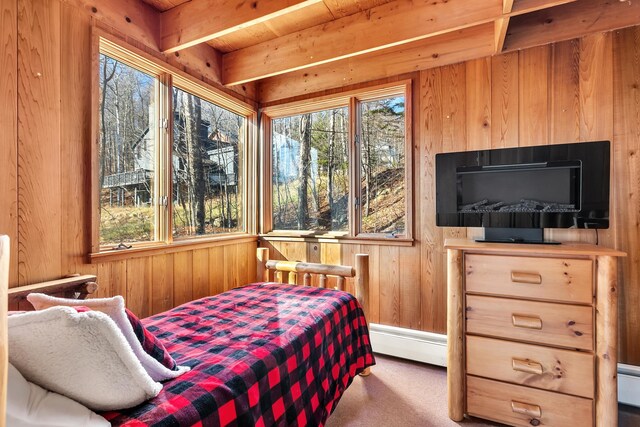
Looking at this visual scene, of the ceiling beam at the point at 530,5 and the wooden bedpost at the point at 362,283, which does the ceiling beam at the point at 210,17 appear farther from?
the wooden bedpost at the point at 362,283

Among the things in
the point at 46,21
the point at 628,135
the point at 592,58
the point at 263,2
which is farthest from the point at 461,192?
the point at 46,21

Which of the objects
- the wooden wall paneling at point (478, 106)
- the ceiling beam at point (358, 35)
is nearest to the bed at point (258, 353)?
the wooden wall paneling at point (478, 106)

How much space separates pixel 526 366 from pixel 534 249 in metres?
0.63

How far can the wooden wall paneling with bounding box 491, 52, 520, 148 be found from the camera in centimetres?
216

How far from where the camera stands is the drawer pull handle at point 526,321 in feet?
5.32

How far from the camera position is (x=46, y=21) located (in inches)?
61.0

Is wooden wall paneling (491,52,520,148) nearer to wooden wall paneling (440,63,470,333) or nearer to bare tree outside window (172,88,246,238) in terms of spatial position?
wooden wall paneling (440,63,470,333)

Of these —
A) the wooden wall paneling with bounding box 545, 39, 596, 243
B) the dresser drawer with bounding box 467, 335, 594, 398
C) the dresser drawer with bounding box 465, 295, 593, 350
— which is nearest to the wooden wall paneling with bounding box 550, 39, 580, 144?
the wooden wall paneling with bounding box 545, 39, 596, 243

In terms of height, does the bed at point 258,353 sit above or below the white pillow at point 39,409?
below

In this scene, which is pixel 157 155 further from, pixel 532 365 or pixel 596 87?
pixel 596 87

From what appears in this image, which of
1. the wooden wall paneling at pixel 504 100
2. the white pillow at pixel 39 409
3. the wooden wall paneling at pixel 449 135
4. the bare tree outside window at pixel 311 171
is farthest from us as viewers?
the bare tree outside window at pixel 311 171

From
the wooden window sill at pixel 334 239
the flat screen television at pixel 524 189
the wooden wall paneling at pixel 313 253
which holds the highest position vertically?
the flat screen television at pixel 524 189

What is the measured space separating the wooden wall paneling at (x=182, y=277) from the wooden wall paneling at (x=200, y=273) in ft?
0.12

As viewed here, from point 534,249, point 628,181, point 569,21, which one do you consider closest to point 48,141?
point 534,249
